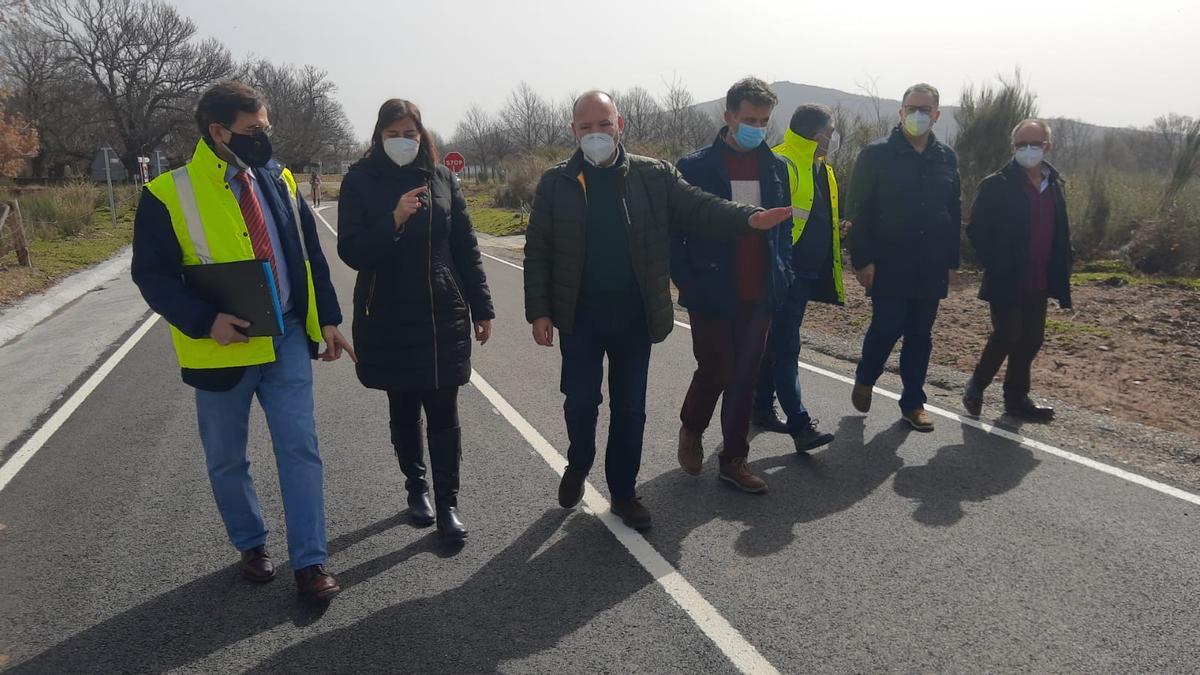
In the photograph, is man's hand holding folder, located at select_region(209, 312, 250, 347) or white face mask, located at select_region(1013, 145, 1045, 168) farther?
white face mask, located at select_region(1013, 145, 1045, 168)

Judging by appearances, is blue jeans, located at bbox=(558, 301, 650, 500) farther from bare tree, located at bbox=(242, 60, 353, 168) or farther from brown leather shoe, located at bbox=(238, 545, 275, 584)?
bare tree, located at bbox=(242, 60, 353, 168)

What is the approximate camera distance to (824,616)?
3271 millimetres

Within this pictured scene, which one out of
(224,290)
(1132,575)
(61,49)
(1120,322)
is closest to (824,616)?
(1132,575)

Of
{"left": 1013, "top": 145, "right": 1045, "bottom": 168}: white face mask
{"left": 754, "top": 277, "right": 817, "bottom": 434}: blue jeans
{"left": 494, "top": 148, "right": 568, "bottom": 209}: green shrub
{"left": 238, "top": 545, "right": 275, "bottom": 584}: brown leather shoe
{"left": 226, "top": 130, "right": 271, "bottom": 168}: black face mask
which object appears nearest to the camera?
{"left": 226, "top": 130, "right": 271, "bottom": 168}: black face mask

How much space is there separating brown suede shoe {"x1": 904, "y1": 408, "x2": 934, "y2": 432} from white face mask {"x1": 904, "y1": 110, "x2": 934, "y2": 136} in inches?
72.2

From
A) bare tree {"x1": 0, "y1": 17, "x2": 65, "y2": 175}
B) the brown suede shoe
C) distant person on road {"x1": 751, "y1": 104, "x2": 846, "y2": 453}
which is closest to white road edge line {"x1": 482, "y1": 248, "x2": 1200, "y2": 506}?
the brown suede shoe

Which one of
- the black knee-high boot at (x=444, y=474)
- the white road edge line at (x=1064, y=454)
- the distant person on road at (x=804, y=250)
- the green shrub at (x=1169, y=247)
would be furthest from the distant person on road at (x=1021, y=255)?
the green shrub at (x=1169, y=247)

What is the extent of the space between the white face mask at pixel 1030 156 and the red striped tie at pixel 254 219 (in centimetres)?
489

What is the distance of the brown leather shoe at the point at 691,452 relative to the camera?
15.8ft

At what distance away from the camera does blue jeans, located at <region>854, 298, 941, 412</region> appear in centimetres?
564

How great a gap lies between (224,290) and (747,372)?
8.76ft

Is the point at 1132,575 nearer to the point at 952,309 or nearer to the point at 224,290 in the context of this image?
the point at 224,290

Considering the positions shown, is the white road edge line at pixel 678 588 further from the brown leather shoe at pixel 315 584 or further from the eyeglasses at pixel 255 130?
the eyeglasses at pixel 255 130

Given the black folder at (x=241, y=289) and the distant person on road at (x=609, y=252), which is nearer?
the black folder at (x=241, y=289)
